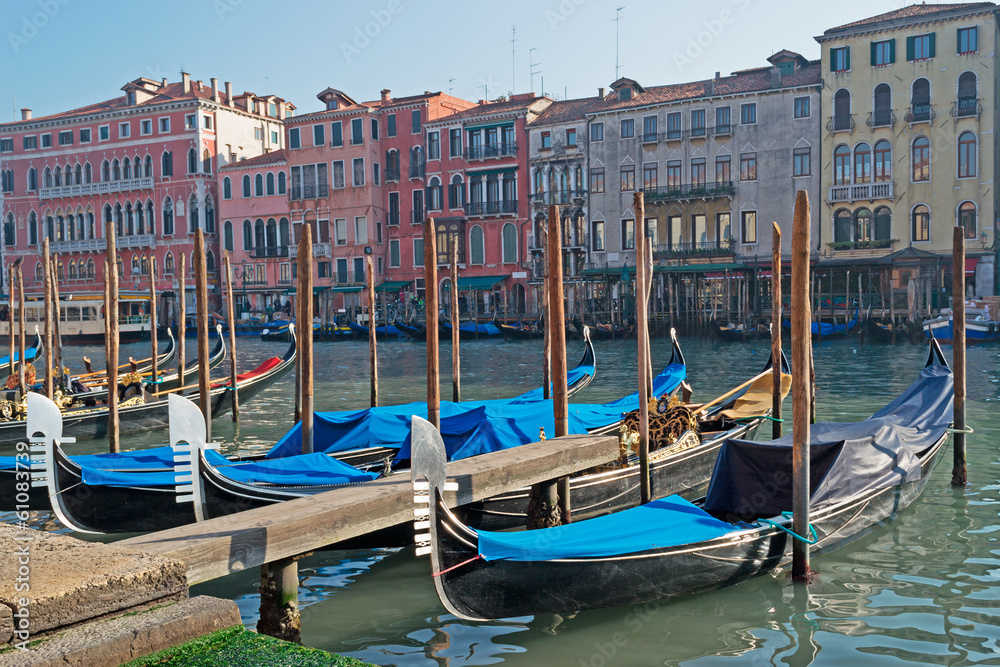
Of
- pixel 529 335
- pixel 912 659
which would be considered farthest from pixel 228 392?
pixel 529 335

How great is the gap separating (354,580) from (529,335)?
1998 centimetres

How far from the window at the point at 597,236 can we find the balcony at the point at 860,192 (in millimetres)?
6554

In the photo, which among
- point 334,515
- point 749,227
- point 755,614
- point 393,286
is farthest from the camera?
point 393,286

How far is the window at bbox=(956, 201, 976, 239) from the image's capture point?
21469 mm

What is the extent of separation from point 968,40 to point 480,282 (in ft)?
48.6

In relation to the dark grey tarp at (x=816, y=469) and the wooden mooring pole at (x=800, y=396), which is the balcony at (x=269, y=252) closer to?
the dark grey tarp at (x=816, y=469)

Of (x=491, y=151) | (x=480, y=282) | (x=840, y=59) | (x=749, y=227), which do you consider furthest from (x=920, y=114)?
(x=480, y=282)

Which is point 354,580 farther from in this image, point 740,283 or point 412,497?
point 740,283

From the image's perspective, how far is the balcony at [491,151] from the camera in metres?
28.0

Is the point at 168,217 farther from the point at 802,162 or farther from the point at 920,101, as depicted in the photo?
the point at 920,101

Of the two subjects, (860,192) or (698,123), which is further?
(698,123)

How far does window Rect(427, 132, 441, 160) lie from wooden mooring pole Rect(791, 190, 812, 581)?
25.3 m

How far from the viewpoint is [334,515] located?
13.3ft

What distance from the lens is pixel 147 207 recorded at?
108ft
